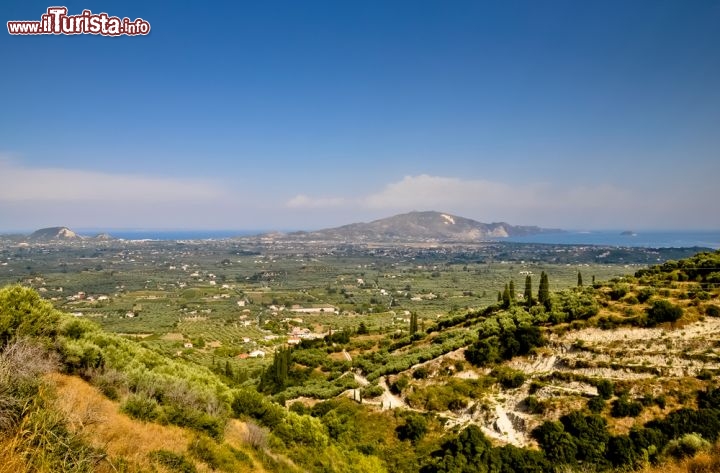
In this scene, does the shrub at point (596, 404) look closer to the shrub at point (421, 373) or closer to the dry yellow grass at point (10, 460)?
the shrub at point (421, 373)

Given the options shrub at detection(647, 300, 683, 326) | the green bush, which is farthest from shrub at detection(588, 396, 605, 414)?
the green bush

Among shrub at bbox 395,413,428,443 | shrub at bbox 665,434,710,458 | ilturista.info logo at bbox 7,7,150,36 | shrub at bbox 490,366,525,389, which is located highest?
ilturista.info logo at bbox 7,7,150,36

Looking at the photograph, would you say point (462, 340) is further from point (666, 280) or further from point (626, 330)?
point (666, 280)

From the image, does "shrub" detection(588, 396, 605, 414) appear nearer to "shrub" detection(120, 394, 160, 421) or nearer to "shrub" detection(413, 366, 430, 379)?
"shrub" detection(413, 366, 430, 379)

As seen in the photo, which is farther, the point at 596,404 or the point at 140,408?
the point at 596,404

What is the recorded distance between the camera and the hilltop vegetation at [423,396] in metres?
9.11

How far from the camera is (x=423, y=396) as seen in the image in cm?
2827

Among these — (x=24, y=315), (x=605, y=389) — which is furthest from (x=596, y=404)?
(x=24, y=315)

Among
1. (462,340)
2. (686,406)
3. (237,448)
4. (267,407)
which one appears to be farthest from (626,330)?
(237,448)

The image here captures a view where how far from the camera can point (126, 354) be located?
52.4 feet

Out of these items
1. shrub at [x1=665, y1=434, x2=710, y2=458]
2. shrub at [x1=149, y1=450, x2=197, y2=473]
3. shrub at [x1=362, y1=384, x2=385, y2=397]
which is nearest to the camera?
shrub at [x1=149, y1=450, x2=197, y2=473]

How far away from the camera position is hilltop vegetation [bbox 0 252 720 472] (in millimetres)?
9109

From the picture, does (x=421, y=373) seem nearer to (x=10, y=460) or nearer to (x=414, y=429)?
(x=414, y=429)

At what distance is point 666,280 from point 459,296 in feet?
320
